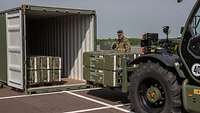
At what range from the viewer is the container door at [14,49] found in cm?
1023

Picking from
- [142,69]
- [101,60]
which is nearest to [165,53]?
[142,69]

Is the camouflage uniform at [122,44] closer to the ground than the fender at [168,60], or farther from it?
farther from it

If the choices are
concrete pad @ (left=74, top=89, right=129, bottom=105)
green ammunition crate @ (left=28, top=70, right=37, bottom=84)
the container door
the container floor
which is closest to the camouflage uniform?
concrete pad @ (left=74, top=89, right=129, bottom=105)

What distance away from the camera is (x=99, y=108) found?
8133 mm

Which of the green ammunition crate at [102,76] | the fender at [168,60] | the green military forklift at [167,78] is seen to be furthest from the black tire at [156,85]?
the green ammunition crate at [102,76]

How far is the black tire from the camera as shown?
625cm

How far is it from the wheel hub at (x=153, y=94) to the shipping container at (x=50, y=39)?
461cm

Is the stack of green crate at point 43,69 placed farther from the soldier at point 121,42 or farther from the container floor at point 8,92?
the soldier at point 121,42

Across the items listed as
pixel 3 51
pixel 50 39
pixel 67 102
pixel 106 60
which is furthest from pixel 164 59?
pixel 50 39

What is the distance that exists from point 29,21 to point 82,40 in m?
4.80

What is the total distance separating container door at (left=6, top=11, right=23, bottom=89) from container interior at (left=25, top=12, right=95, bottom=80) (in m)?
0.84

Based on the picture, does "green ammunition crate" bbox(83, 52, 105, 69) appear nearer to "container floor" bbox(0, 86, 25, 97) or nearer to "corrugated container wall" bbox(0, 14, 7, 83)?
"container floor" bbox(0, 86, 25, 97)

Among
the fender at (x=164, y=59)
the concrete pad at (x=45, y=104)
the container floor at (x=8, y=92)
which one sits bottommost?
the concrete pad at (x=45, y=104)

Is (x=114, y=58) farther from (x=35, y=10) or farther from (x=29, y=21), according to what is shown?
→ (x=29, y=21)
